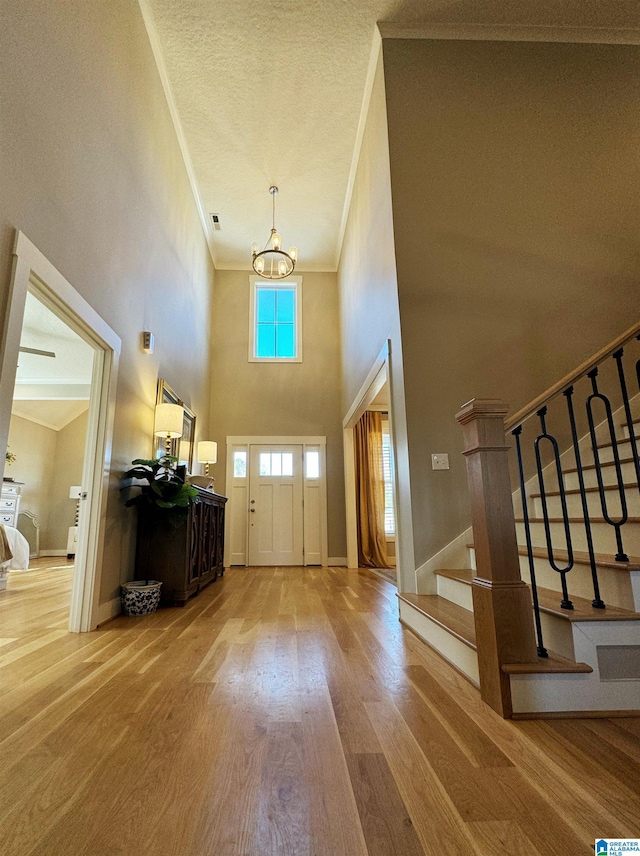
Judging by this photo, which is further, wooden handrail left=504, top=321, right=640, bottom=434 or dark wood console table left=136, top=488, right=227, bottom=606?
dark wood console table left=136, top=488, right=227, bottom=606

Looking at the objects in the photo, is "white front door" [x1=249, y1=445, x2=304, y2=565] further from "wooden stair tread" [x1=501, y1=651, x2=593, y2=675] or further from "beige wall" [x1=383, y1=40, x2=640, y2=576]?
"wooden stair tread" [x1=501, y1=651, x2=593, y2=675]

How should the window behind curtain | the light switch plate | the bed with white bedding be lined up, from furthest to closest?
the window behind curtain → the bed with white bedding → the light switch plate

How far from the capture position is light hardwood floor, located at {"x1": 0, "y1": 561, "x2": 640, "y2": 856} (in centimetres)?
87

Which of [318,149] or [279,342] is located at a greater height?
[318,149]

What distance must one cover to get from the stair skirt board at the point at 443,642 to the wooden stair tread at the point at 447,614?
1.0 inches

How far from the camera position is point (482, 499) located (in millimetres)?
1618

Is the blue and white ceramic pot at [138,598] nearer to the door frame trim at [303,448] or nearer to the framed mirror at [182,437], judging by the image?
the framed mirror at [182,437]

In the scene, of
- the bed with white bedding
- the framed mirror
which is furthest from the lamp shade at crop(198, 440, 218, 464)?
the bed with white bedding

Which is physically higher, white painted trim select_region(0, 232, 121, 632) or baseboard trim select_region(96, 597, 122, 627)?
white painted trim select_region(0, 232, 121, 632)

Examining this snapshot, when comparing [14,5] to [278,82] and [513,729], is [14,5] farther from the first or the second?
[513,729]

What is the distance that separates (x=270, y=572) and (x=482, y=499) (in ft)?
14.4

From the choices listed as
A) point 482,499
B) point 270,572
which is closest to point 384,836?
point 482,499

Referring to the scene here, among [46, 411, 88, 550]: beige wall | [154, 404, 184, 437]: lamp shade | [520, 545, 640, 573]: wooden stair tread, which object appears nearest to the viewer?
[520, 545, 640, 573]: wooden stair tread

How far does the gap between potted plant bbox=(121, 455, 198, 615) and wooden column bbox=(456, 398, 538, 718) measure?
7.41 feet
